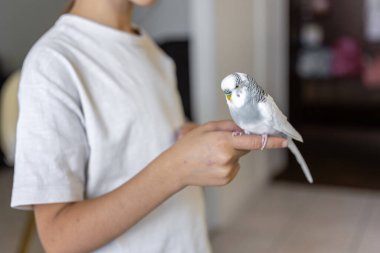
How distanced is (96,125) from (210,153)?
0.53ft

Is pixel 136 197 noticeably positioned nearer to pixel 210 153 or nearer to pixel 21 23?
pixel 210 153

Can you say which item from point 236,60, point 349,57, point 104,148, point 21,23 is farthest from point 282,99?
point 104,148

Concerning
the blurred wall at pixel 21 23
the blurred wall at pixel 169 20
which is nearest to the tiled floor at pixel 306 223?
the blurred wall at pixel 169 20

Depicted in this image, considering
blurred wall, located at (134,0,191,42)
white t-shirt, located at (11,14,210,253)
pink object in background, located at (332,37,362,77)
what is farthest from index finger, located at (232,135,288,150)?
pink object in background, located at (332,37,362,77)

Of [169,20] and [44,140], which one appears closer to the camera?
[44,140]

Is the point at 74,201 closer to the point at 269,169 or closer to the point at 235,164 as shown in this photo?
the point at 235,164

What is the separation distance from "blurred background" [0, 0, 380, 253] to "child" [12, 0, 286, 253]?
215 mm

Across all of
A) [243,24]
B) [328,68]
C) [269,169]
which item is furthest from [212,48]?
[328,68]

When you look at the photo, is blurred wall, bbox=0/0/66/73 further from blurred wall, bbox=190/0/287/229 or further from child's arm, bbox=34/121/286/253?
blurred wall, bbox=190/0/287/229

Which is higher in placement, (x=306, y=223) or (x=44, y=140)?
(x=44, y=140)

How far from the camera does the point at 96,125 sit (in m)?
0.58

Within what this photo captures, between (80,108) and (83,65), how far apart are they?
65mm

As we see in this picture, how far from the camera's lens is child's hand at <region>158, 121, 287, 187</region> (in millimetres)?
495

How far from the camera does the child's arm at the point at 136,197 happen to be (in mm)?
515
